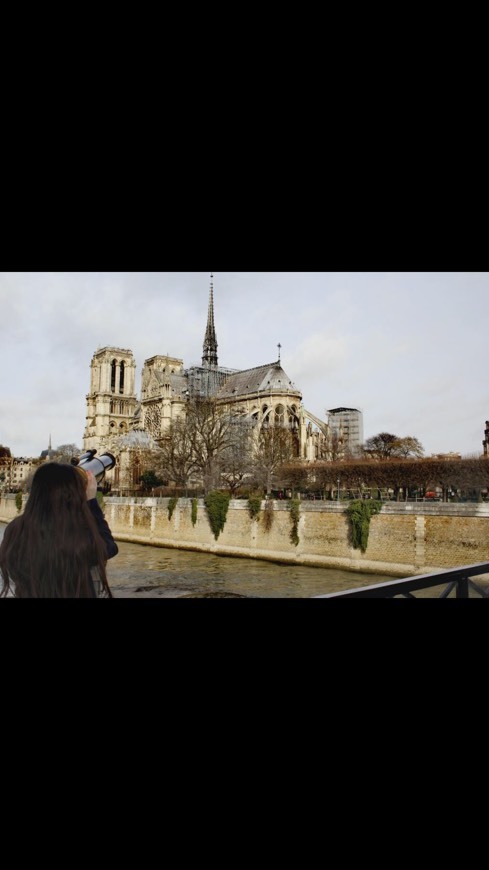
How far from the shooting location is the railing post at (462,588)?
9.71 ft

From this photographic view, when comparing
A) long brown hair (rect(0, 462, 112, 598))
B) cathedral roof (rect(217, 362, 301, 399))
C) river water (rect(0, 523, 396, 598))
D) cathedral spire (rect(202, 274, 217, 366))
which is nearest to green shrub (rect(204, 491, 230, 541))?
river water (rect(0, 523, 396, 598))

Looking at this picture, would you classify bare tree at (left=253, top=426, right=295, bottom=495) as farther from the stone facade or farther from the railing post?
the railing post

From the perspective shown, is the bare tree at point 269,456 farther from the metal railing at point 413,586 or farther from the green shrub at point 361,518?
the metal railing at point 413,586

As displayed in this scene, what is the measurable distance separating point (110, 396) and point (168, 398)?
526 cm

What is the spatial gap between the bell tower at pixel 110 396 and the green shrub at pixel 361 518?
1033 inches

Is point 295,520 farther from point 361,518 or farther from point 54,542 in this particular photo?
point 54,542

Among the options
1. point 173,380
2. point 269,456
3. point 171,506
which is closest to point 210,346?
point 173,380

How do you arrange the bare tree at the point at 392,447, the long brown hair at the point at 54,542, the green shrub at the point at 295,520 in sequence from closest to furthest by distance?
the long brown hair at the point at 54,542
the green shrub at the point at 295,520
the bare tree at the point at 392,447

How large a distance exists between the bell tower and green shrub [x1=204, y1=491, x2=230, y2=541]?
21.3 metres

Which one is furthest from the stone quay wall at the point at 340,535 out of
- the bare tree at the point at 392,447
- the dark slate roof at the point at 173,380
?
the dark slate roof at the point at 173,380
